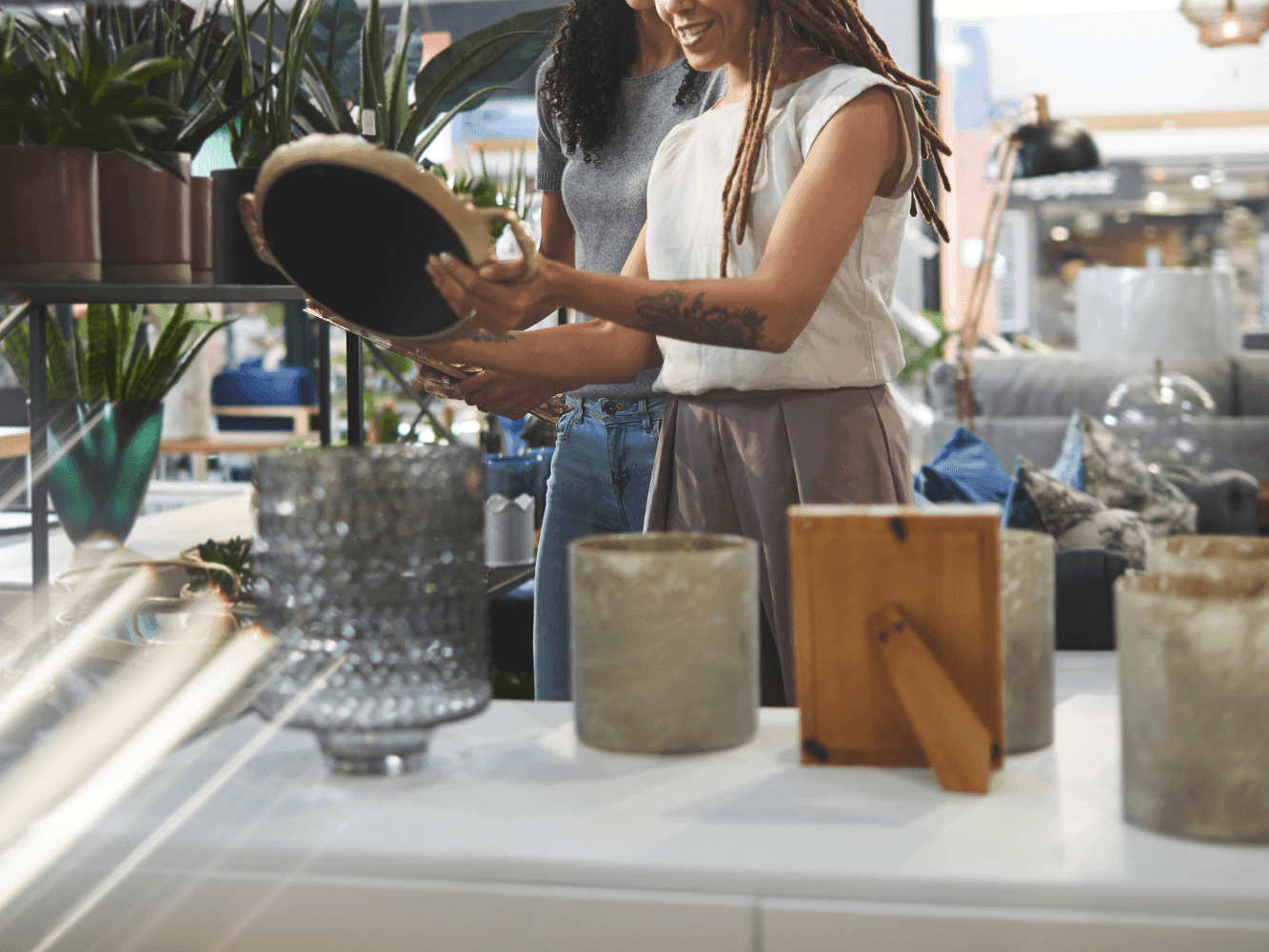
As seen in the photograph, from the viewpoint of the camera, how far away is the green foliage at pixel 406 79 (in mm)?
1455

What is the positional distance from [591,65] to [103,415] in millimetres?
825

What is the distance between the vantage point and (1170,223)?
486 inches

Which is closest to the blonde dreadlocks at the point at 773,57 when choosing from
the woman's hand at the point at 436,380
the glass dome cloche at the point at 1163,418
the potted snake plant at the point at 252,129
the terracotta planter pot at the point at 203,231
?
the woman's hand at the point at 436,380

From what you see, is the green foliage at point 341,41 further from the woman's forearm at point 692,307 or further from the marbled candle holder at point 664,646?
the marbled candle holder at point 664,646


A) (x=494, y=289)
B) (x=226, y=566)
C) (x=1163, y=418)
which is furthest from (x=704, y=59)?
(x=1163, y=418)

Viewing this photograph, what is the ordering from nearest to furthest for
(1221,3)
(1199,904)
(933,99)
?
(1199,904) < (933,99) < (1221,3)

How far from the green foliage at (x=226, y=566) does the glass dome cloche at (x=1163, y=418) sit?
10.7ft

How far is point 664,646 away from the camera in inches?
26.3

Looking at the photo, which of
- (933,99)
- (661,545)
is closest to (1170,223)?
(933,99)

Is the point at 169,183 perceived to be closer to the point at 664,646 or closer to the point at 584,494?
the point at 584,494

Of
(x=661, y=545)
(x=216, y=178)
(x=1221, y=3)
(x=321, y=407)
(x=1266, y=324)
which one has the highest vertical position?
(x=1221, y=3)

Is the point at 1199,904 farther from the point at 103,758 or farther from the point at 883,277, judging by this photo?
the point at 883,277

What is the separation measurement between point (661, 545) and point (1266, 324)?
37.3 feet

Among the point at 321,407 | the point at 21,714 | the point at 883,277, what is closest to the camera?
the point at 21,714
